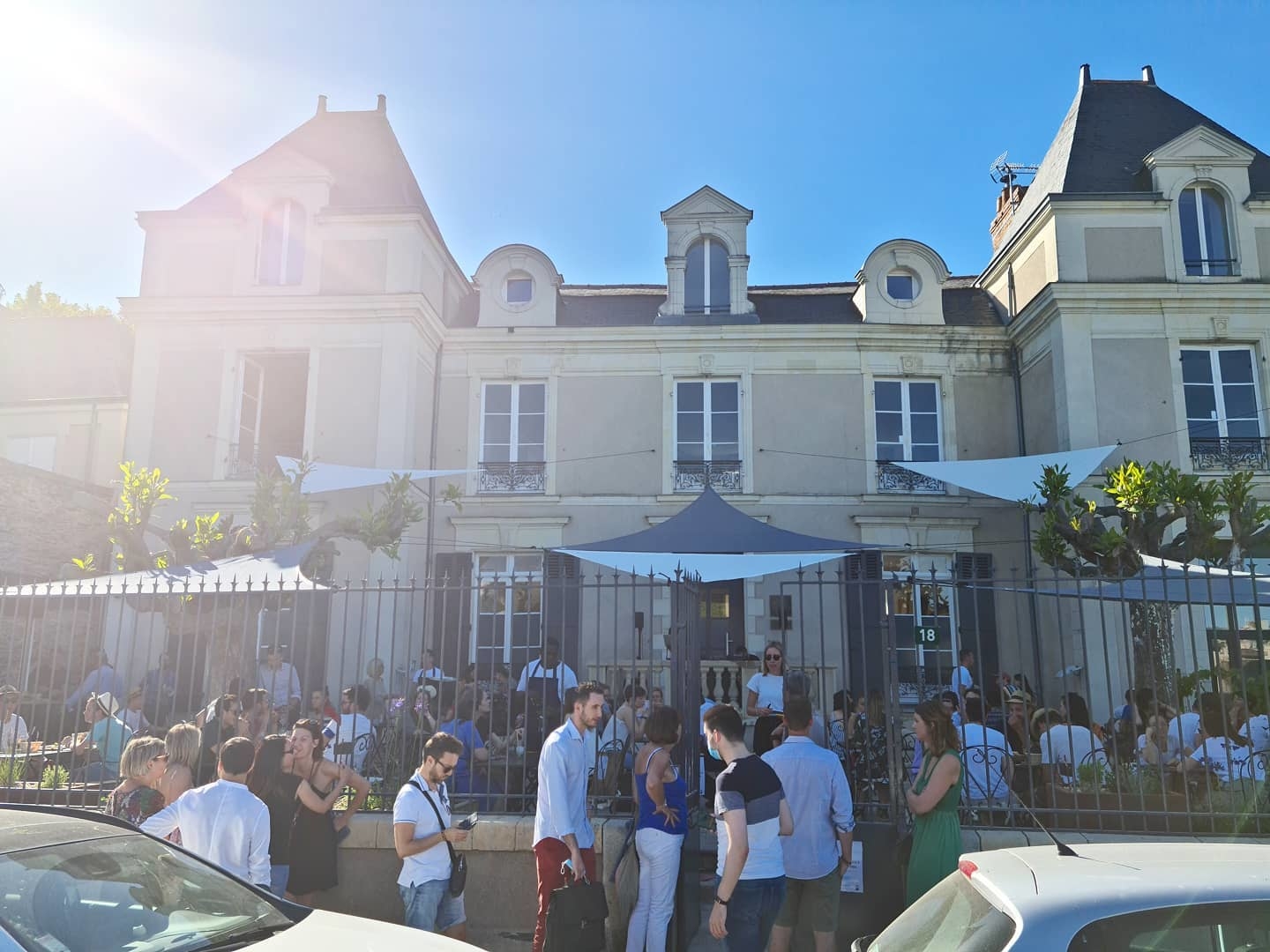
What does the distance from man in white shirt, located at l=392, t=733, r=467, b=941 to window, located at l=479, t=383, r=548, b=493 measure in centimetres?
1025

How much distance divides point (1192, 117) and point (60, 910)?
18.6 m

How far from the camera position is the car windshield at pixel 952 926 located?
94.0 inches

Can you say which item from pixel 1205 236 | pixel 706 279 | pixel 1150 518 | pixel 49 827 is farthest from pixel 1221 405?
pixel 49 827

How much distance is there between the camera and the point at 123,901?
316 centimetres

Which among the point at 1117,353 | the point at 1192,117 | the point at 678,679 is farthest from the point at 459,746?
the point at 1192,117

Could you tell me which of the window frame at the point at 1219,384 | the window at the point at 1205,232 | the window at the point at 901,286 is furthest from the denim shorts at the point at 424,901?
the window at the point at 1205,232

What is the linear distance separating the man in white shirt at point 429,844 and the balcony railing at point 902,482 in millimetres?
11048

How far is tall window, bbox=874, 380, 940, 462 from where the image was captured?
14898 mm

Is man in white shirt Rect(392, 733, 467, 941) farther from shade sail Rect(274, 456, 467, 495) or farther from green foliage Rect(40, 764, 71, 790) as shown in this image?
shade sail Rect(274, 456, 467, 495)

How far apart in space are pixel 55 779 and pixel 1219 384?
48.4 feet

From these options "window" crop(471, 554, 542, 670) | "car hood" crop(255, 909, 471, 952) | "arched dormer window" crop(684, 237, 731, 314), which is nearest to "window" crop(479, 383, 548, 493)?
"window" crop(471, 554, 542, 670)

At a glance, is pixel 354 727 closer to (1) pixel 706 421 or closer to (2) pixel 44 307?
(1) pixel 706 421

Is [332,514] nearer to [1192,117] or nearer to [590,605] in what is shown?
[590,605]

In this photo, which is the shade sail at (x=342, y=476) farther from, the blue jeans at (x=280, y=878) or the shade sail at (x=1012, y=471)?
the blue jeans at (x=280, y=878)
